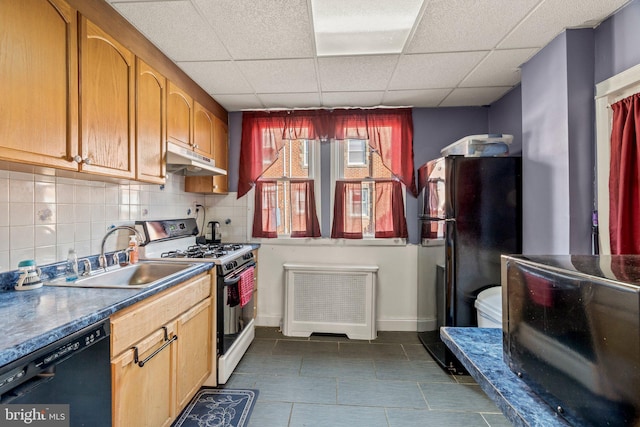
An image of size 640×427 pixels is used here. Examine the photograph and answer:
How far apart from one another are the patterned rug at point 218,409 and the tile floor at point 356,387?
0.21 feet

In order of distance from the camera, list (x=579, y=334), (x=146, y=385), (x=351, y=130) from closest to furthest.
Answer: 1. (x=579, y=334)
2. (x=146, y=385)
3. (x=351, y=130)

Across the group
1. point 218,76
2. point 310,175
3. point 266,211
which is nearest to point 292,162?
point 310,175

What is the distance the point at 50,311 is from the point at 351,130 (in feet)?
8.84

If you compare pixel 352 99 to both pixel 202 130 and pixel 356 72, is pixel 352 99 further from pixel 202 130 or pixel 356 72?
pixel 202 130

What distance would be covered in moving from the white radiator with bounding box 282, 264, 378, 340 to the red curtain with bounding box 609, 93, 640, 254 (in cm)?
178

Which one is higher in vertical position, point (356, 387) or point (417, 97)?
point (417, 97)

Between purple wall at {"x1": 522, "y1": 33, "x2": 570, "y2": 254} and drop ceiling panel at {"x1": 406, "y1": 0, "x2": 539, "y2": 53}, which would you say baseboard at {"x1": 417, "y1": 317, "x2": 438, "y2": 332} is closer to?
purple wall at {"x1": 522, "y1": 33, "x2": 570, "y2": 254}

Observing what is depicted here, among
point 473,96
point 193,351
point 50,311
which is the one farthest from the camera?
point 473,96

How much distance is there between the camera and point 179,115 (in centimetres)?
226

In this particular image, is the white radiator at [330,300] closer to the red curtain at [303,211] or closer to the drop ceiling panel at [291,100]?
the red curtain at [303,211]

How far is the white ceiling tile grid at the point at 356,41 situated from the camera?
5.27ft

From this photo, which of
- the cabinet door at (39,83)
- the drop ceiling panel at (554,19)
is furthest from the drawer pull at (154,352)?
the drop ceiling panel at (554,19)

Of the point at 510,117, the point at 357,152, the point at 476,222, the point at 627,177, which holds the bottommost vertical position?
the point at 476,222

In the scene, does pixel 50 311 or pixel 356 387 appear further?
pixel 356 387
